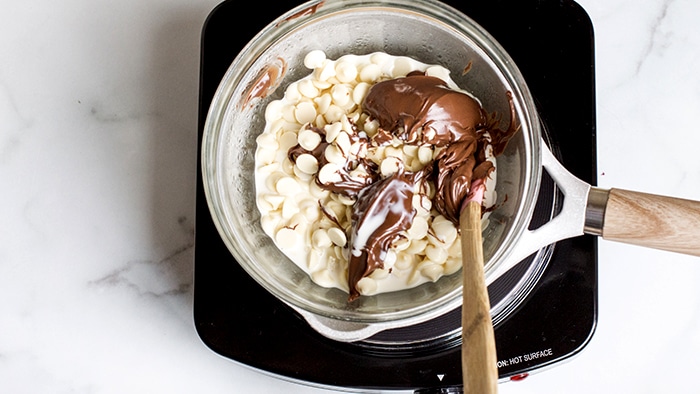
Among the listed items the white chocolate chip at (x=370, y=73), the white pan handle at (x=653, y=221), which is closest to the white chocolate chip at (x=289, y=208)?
the white chocolate chip at (x=370, y=73)

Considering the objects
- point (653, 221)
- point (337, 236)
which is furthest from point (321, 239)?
point (653, 221)

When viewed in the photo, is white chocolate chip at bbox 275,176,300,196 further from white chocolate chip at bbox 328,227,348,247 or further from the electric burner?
the electric burner

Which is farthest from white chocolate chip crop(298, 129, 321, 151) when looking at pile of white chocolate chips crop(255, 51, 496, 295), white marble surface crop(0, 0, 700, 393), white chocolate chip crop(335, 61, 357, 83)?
white marble surface crop(0, 0, 700, 393)

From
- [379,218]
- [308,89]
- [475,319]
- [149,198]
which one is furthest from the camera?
[149,198]

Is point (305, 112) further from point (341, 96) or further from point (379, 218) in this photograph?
point (379, 218)

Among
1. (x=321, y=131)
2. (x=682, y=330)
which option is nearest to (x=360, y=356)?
(x=321, y=131)

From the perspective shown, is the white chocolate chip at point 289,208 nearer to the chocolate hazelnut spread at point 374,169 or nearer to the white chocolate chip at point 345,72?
the chocolate hazelnut spread at point 374,169
